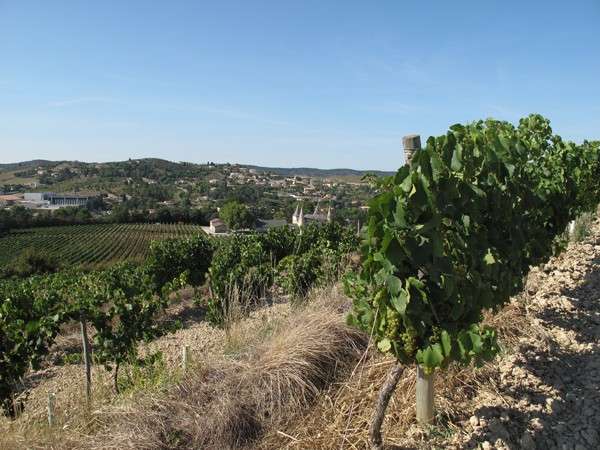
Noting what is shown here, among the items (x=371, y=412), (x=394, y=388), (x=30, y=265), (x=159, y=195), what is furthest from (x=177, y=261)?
(x=159, y=195)

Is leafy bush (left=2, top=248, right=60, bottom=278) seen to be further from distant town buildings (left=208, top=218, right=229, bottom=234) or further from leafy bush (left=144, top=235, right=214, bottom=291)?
distant town buildings (left=208, top=218, right=229, bottom=234)

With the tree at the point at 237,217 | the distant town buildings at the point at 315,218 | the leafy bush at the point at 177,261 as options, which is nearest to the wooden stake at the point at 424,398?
the distant town buildings at the point at 315,218

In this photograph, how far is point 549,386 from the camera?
9.59 feet

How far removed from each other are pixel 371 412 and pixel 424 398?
447mm

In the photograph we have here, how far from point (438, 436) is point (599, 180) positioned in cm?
909

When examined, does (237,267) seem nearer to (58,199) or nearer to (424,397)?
(424,397)

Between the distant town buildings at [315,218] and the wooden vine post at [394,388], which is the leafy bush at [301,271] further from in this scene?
the wooden vine post at [394,388]

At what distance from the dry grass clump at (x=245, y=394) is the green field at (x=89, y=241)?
42.9m

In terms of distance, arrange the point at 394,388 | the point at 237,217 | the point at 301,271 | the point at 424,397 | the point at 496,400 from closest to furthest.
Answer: the point at 394,388 → the point at 424,397 → the point at 496,400 → the point at 301,271 → the point at 237,217

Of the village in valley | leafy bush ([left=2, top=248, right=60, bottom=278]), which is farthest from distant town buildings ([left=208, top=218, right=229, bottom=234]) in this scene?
leafy bush ([left=2, top=248, right=60, bottom=278])

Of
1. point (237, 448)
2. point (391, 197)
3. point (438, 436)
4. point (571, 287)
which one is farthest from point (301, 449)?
point (571, 287)

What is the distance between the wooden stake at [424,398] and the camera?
2.47 meters

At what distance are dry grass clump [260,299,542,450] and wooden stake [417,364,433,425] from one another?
0.22 feet

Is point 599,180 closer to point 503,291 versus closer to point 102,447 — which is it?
point 503,291
